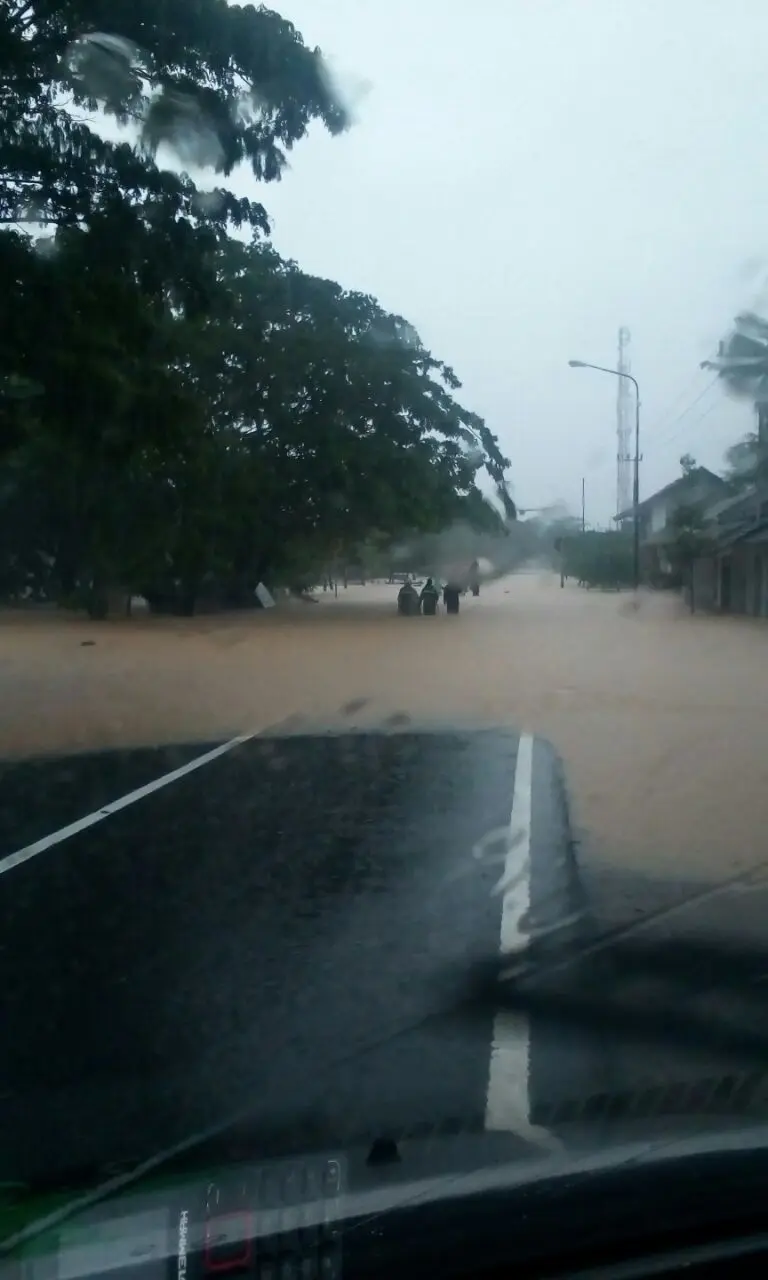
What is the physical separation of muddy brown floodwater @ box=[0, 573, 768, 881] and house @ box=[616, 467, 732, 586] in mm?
4442

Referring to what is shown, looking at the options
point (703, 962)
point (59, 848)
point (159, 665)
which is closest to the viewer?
point (703, 962)

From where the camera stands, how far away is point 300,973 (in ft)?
22.9

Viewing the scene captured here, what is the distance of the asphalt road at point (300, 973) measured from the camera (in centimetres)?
517

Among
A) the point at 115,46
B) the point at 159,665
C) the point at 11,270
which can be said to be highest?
the point at 115,46

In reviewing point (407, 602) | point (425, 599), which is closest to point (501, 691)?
point (425, 599)

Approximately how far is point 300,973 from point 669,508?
39090 mm

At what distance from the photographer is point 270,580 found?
3628 centimetres

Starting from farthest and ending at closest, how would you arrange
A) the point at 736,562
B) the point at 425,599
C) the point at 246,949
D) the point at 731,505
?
the point at 731,505 < the point at 736,562 < the point at 425,599 < the point at 246,949

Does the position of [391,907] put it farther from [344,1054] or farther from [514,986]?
[344,1054]

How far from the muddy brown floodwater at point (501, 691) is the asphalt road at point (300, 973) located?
1.17 metres

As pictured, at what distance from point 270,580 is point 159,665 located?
9.45 meters

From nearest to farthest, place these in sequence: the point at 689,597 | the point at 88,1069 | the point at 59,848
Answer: the point at 88,1069
the point at 59,848
the point at 689,597

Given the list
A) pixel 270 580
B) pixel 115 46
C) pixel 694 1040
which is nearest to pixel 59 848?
pixel 694 1040

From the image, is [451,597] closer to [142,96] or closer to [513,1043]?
[142,96]
